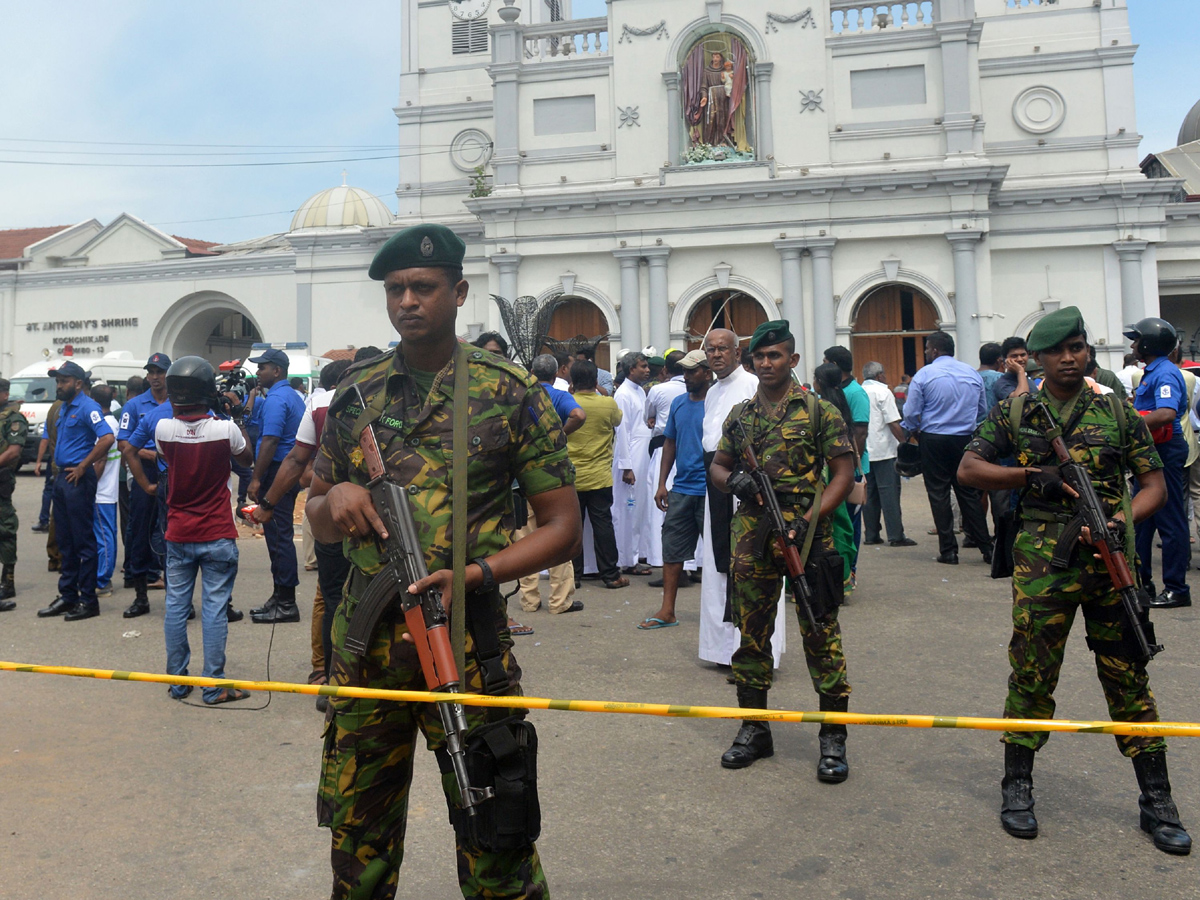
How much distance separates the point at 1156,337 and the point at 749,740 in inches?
176

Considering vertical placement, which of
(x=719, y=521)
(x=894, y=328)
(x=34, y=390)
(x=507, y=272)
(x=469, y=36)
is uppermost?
(x=469, y=36)

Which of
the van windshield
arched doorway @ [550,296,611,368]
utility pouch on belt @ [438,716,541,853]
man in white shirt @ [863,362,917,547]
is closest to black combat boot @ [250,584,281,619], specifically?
utility pouch on belt @ [438,716,541,853]

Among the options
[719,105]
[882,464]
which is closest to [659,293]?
[719,105]

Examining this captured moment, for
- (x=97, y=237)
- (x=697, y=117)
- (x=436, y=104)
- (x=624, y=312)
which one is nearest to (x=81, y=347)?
(x=97, y=237)

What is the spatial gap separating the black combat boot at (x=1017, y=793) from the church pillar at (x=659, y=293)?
73.5ft

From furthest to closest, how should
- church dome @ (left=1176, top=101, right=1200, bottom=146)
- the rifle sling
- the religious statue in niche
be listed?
church dome @ (left=1176, top=101, right=1200, bottom=146)
the religious statue in niche
the rifle sling

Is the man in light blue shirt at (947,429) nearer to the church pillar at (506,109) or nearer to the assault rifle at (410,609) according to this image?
the assault rifle at (410,609)

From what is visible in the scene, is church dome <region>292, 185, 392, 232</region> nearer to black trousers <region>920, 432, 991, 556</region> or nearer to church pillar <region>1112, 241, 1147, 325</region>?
church pillar <region>1112, 241, 1147, 325</region>

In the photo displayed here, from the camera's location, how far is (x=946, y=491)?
9.50 meters

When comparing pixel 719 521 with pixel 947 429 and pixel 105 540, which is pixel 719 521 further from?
pixel 105 540

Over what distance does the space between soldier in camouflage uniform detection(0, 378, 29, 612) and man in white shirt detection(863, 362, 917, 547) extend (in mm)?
7695

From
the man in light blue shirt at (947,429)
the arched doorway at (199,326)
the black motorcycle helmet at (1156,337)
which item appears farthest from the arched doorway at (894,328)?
the arched doorway at (199,326)

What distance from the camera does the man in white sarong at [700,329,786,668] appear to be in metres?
5.74

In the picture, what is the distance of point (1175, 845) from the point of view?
3.48m
